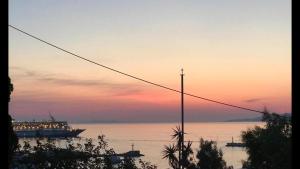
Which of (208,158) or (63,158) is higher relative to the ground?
(63,158)

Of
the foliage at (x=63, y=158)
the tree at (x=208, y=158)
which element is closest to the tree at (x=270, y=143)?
the tree at (x=208, y=158)

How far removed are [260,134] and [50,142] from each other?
22.1 meters

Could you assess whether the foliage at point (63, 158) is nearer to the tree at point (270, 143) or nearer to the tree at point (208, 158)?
the tree at point (270, 143)

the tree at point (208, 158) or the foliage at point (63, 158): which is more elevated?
the foliage at point (63, 158)

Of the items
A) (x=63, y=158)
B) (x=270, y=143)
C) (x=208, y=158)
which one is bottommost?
(x=208, y=158)

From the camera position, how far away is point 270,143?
4178cm

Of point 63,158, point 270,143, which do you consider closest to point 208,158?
point 270,143

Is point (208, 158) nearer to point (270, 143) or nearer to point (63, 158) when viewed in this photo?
point (270, 143)

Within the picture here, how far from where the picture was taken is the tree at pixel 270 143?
40.1 metres

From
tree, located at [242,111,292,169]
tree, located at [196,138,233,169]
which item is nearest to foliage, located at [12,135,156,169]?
tree, located at [242,111,292,169]

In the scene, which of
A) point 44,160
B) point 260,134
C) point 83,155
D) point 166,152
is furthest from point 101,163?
point 260,134

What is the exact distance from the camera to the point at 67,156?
25703 millimetres

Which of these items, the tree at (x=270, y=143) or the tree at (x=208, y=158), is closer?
the tree at (x=270, y=143)
